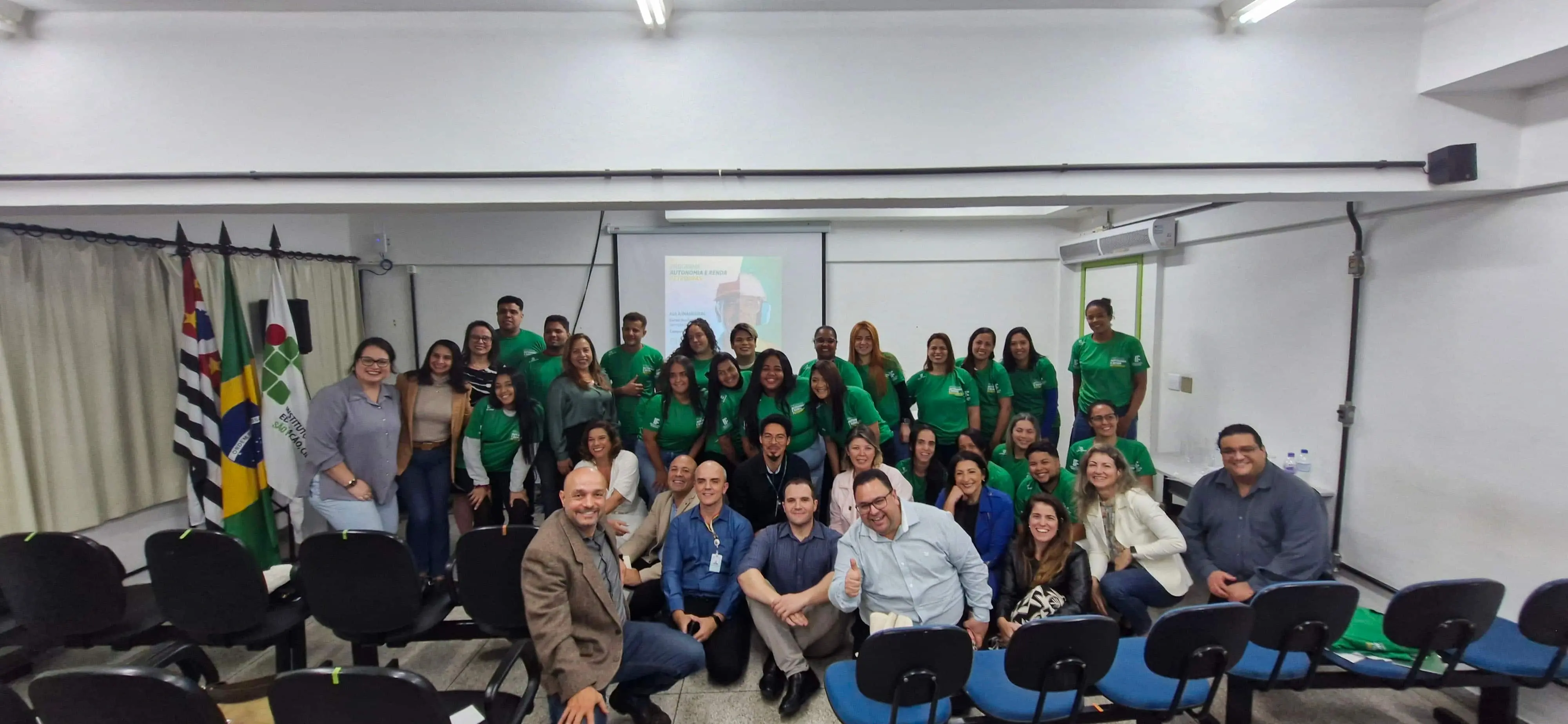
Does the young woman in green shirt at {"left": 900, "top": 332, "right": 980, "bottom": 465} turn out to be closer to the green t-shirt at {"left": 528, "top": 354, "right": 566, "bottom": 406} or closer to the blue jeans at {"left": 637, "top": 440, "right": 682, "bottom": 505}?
the blue jeans at {"left": 637, "top": 440, "right": 682, "bottom": 505}

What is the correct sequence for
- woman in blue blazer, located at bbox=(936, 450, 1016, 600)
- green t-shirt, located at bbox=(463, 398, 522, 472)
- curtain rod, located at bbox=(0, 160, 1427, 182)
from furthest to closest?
green t-shirt, located at bbox=(463, 398, 522, 472) < woman in blue blazer, located at bbox=(936, 450, 1016, 600) < curtain rod, located at bbox=(0, 160, 1427, 182)

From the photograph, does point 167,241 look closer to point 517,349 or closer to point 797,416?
point 517,349

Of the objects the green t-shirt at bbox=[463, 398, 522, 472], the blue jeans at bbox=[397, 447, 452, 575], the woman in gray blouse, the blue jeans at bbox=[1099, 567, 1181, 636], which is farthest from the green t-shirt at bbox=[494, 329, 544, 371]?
the blue jeans at bbox=[1099, 567, 1181, 636]

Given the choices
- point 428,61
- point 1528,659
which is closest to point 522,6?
point 428,61

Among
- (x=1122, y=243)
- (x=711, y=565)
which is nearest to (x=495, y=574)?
(x=711, y=565)

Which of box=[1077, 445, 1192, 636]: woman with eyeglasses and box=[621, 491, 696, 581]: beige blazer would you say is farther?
box=[621, 491, 696, 581]: beige blazer

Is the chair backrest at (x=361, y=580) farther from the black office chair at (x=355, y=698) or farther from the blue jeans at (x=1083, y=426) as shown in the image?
the blue jeans at (x=1083, y=426)

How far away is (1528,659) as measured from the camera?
2217 millimetres

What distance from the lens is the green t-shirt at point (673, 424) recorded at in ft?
12.2

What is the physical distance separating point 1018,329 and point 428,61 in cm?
363

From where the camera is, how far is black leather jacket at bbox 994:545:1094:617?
9.09ft

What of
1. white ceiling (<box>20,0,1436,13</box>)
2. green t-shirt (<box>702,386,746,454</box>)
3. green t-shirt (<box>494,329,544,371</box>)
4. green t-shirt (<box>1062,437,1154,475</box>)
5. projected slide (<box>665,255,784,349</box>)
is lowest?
green t-shirt (<box>1062,437,1154,475</box>)

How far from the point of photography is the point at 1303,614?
2.13m

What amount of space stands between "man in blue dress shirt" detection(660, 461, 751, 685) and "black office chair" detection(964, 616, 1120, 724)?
1.17m
